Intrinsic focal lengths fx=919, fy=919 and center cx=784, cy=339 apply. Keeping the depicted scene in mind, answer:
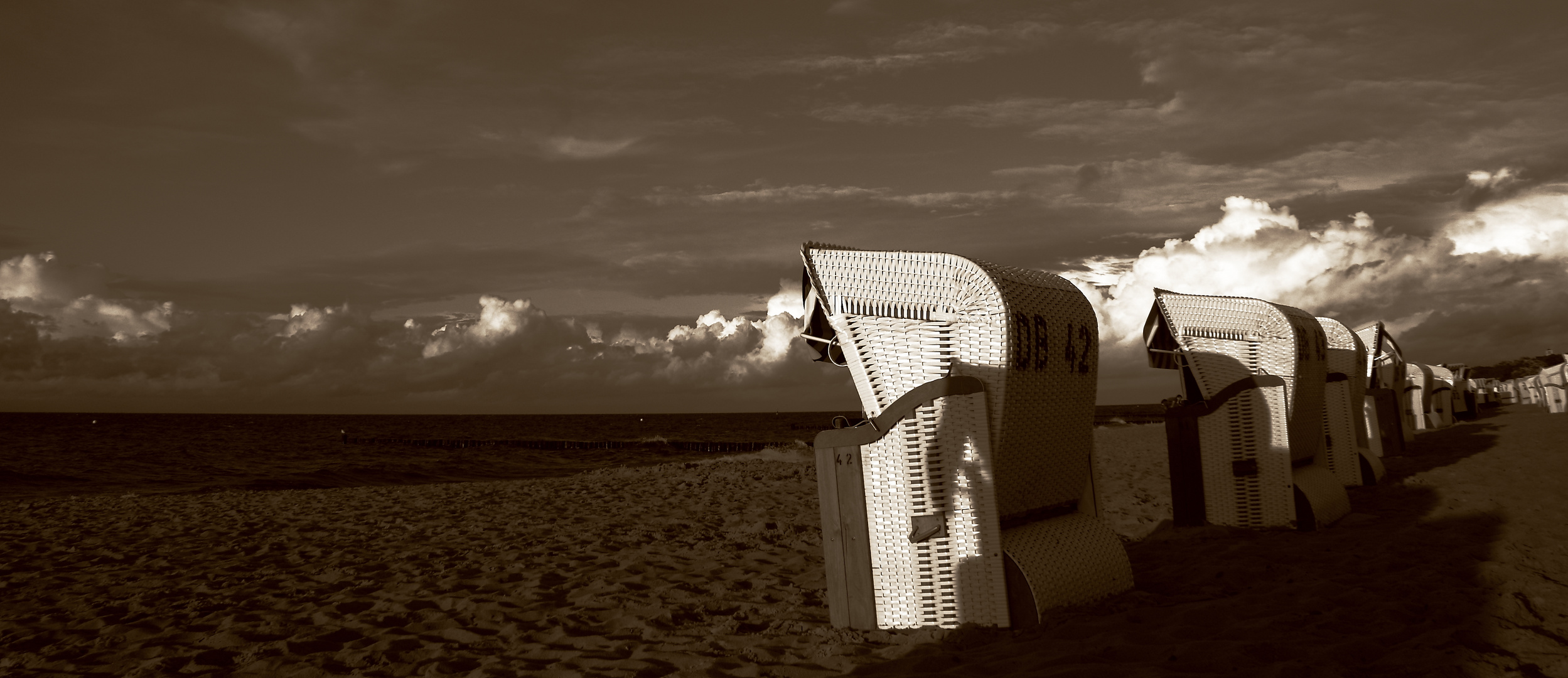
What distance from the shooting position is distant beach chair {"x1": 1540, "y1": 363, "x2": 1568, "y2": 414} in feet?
78.8

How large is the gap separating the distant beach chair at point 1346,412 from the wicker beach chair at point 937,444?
535cm

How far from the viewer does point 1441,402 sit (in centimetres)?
2302

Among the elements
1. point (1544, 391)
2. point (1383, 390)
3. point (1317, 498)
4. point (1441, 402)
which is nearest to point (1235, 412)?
point (1317, 498)

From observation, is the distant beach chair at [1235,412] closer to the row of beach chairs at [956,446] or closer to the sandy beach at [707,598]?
the sandy beach at [707,598]

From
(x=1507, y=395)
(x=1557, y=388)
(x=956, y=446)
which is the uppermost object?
(x=956, y=446)

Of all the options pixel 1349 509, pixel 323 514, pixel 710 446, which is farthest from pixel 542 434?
pixel 1349 509

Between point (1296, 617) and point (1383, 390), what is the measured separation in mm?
11566

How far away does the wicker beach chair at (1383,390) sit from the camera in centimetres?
1306

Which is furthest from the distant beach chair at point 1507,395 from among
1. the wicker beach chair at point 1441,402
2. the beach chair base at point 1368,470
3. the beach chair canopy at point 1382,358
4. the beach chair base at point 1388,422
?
the beach chair base at point 1368,470

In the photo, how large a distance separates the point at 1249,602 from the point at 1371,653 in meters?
0.88

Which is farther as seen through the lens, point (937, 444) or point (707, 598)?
point (707, 598)

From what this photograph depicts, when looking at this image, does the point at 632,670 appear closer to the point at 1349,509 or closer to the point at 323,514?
the point at 1349,509

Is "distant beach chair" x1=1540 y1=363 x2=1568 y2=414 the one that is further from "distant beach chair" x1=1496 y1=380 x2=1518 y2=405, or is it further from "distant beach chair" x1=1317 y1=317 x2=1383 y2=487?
"distant beach chair" x1=1317 y1=317 x2=1383 y2=487

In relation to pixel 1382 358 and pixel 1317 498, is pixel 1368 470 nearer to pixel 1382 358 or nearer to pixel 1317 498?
pixel 1317 498
